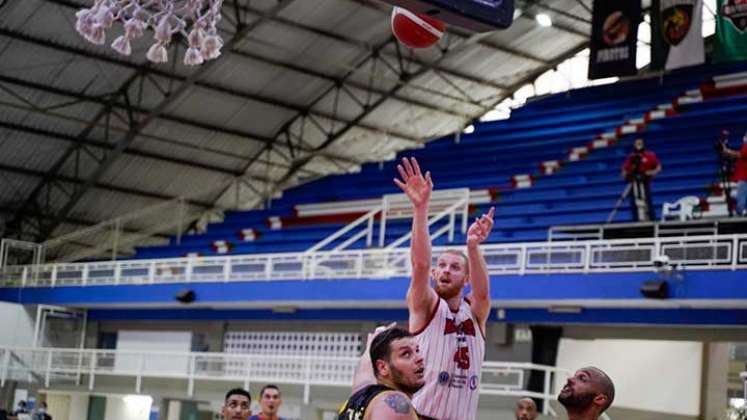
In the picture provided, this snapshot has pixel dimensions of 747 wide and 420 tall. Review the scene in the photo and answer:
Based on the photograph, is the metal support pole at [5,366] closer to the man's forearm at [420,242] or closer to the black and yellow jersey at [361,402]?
the man's forearm at [420,242]

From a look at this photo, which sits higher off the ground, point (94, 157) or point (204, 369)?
point (94, 157)

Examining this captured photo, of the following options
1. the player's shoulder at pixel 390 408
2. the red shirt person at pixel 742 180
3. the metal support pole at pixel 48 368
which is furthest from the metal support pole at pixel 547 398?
the player's shoulder at pixel 390 408

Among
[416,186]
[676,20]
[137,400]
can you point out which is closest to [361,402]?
[416,186]

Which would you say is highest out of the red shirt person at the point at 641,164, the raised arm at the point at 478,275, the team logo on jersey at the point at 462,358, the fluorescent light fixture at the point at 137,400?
the red shirt person at the point at 641,164

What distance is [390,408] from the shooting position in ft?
17.2

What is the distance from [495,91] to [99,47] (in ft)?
35.3

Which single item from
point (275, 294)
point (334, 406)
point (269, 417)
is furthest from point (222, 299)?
point (269, 417)

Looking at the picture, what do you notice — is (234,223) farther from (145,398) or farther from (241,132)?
(145,398)

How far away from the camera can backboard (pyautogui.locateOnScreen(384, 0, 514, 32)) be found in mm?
5449

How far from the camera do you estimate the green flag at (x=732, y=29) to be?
2281 cm

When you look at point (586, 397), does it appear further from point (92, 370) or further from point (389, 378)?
point (92, 370)

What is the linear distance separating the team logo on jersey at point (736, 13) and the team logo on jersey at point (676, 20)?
0.63 meters

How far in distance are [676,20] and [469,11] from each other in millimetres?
18759

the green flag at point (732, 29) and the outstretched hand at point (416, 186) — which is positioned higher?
the green flag at point (732, 29)
